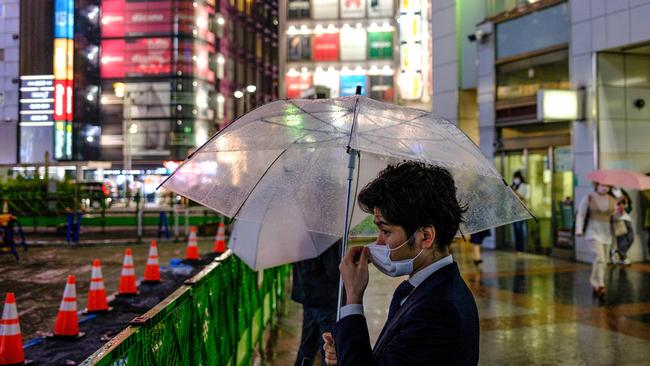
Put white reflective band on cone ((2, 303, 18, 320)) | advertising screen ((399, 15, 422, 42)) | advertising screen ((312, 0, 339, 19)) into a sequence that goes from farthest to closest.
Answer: advertising screen ((312, 0, 339, 19)) → advertising screen ((399, 15, 422, 42)) → white reflective band on cone ((2, 303, 18, 320))

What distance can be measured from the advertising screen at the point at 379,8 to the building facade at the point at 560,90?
2615 cm

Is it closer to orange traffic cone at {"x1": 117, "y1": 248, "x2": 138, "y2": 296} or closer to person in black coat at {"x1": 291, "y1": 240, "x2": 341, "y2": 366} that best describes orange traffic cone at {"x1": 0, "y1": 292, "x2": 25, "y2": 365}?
person in black coat at {"x1": 291, "y1": 240, "x2": 341, "y2": 366}

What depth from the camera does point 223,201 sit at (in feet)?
12.3

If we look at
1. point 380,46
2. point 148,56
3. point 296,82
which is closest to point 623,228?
point 296,82

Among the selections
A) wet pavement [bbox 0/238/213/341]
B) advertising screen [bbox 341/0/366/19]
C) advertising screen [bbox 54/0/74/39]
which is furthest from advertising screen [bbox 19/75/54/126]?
wet pavement [bbox 0/238/213/341]

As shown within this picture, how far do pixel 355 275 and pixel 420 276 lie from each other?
0.24 meters

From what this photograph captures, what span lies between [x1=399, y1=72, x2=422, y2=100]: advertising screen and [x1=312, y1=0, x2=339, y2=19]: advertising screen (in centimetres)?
1767

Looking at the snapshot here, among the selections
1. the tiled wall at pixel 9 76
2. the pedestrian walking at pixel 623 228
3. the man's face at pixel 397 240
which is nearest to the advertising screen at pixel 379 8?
the tiled wall at pixel 9 76

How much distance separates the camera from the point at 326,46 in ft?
148

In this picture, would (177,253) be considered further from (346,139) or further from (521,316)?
(346,139)

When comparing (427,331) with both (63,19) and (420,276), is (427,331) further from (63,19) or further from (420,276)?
(63,19)

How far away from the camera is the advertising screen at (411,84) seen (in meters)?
28.4

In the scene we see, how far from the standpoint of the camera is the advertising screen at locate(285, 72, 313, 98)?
44031 millimetres

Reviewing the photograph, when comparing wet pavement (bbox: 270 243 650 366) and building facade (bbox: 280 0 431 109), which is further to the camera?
building facade (bbox: 280 0 431 109)
